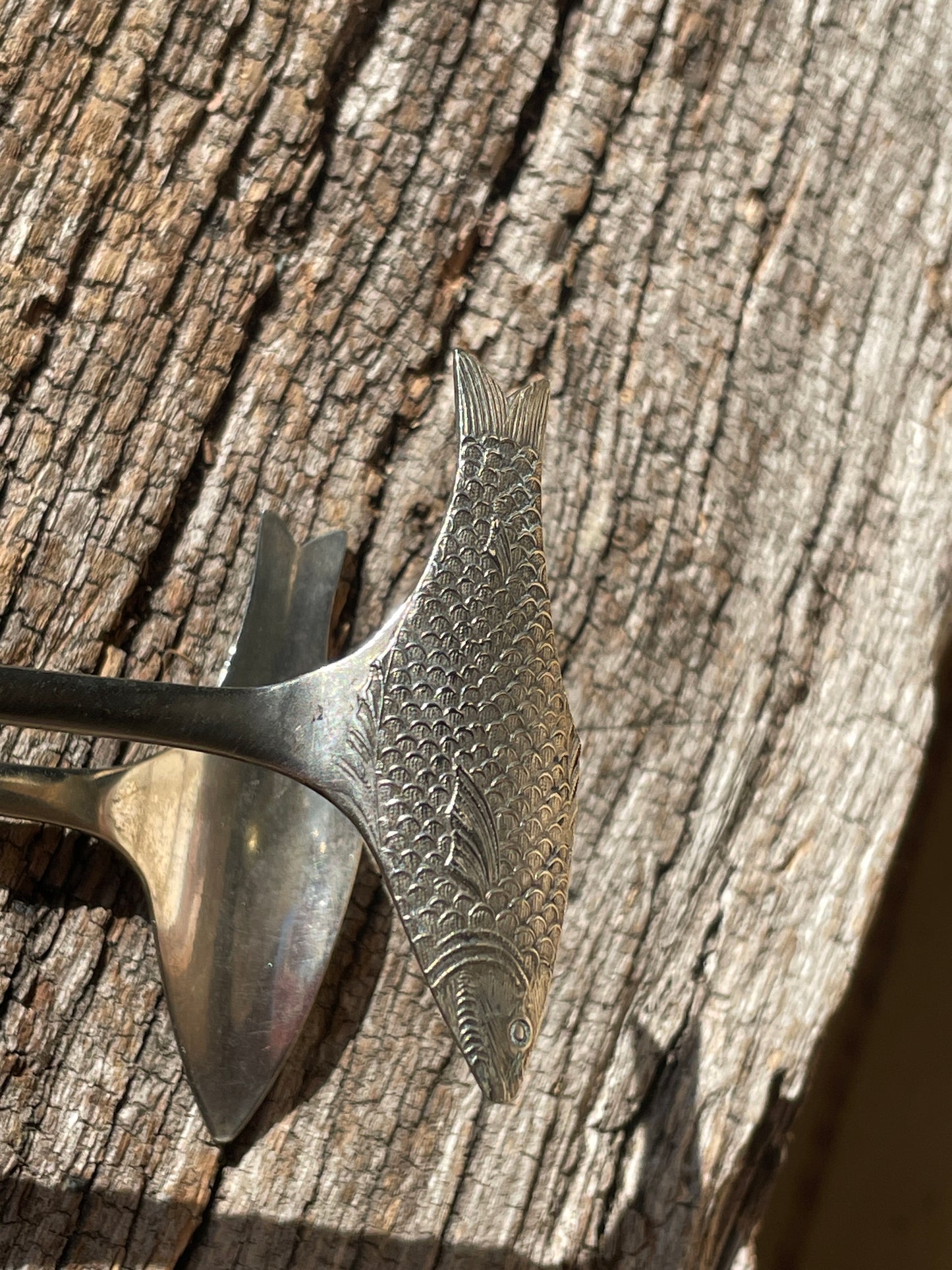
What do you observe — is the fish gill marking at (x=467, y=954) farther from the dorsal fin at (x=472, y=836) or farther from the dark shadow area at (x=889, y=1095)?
the dark shadow area at (x=889, y=1095)

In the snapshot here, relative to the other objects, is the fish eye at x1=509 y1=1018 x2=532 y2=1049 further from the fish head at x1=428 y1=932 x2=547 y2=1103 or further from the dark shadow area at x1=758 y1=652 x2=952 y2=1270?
the dark shadow area at x1=758 y1=652 x2=952 y2=1270

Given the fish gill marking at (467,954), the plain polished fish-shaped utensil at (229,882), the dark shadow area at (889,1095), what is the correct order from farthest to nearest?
the dark shadow area at (889,1095), the plain polished fish-shaped utensil at (229,882), the fish gill marking at (467,954)

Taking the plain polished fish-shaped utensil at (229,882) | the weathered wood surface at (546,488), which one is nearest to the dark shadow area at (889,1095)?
the weathered wood surface at (546,488)

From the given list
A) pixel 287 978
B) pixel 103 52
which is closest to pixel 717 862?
pixel 287 978

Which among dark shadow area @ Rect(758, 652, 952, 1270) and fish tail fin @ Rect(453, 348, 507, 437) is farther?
dark shadow area @ Rect(758, 652, 952, 1270)

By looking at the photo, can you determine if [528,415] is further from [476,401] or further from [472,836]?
[472,836]

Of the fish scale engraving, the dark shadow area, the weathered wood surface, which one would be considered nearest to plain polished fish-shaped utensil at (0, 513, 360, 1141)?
the weathered wood surface
